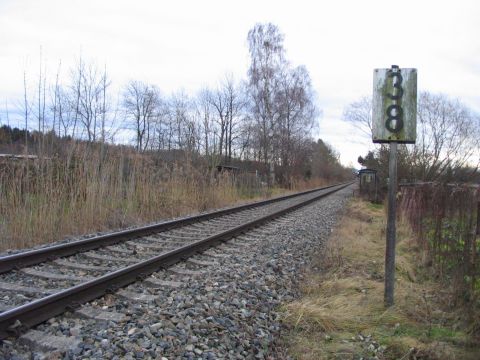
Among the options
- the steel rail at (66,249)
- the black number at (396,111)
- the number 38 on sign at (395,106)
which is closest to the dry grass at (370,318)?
the number 38 on sign at (395,106)

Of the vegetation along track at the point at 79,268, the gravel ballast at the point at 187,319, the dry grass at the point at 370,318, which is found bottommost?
the dry grass at the point at 370,318

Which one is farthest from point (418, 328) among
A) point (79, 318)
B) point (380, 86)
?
point (79, 318)

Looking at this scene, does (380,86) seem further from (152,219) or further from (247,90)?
(247,90)

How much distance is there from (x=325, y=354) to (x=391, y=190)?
1981mm

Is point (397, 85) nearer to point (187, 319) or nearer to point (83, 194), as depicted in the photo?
point (187, 319)

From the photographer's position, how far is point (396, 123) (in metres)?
4.67

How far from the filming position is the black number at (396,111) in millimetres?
4664

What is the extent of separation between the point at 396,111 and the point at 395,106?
0.05 metres

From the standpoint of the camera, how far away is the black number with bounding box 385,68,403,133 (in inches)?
184

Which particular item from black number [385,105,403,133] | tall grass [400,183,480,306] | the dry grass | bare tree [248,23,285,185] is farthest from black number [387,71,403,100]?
bare tree [248,23,285,185]

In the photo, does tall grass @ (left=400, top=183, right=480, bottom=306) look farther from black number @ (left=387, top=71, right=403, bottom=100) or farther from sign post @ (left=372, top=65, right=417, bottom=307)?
black number @ (left=387, top=71, right=403, bottom=100)

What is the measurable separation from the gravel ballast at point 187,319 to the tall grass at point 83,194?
3.38 metres

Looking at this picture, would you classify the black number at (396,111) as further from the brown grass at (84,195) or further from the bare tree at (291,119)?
the bare tree at (291,119)

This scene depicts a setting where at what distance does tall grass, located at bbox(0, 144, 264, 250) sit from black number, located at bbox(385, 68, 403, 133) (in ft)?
20.9
